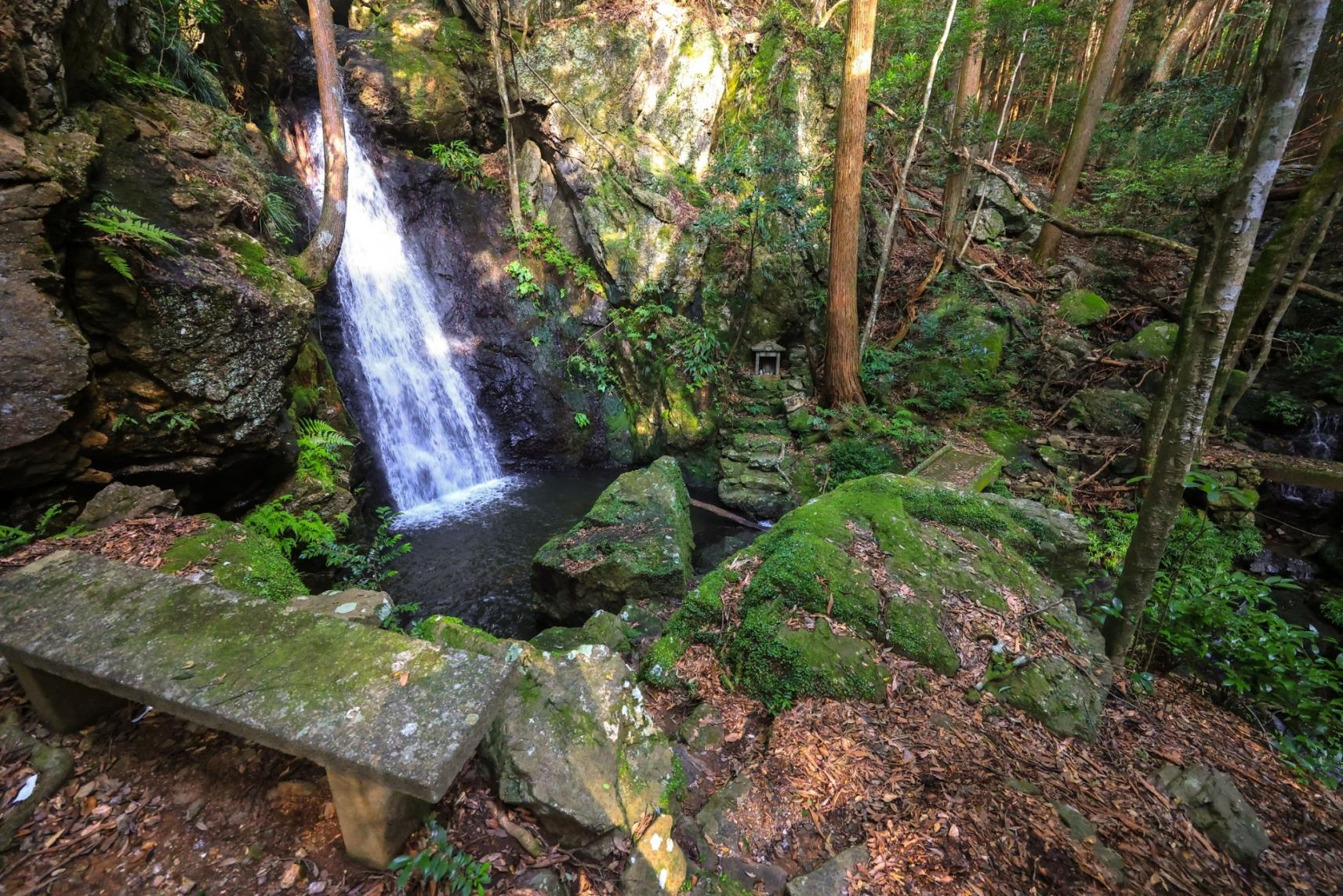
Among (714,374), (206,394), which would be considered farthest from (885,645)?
(714,374)

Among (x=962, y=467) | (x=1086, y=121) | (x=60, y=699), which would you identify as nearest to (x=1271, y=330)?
(x=962, y=467)

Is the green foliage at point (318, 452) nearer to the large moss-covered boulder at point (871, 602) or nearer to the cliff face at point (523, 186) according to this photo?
the cliff face at point (523, 186)

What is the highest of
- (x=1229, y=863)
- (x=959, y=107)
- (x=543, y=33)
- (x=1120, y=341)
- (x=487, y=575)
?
(x=543, y=33)

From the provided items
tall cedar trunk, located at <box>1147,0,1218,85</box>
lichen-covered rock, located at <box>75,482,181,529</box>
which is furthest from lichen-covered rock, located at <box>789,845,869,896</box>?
tall cedar trunk, located at <box>1147,0,1218,85</box>

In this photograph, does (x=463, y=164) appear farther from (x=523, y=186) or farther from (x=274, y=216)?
(x=274, y=216)

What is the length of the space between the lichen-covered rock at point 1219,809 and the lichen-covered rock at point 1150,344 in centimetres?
925

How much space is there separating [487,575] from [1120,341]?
12.3 meters

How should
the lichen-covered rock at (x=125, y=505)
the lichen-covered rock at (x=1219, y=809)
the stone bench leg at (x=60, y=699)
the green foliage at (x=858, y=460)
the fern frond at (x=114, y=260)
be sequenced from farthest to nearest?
the green foliage at (x=858, y=460) → the fern frond at (x=114, y=260) → the lichen-covered rock at (x=125, y=505) → the lichen-covered rock at (x=1219, y=809) → the stone bench leg at (x=60, y=699)

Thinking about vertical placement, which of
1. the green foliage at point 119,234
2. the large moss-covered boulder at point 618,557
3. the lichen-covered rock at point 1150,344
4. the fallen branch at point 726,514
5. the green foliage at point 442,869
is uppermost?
the green foliage at point 119,234

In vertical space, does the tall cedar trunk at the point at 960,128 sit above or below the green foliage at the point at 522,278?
above

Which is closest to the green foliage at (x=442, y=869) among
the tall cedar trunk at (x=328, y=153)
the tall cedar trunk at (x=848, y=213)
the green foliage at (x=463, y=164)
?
the tall cedar trunk at (x=328, y=153)

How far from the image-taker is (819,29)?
11031mm

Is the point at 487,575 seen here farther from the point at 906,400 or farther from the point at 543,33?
the point at 543,33

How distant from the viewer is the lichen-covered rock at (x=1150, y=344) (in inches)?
356
